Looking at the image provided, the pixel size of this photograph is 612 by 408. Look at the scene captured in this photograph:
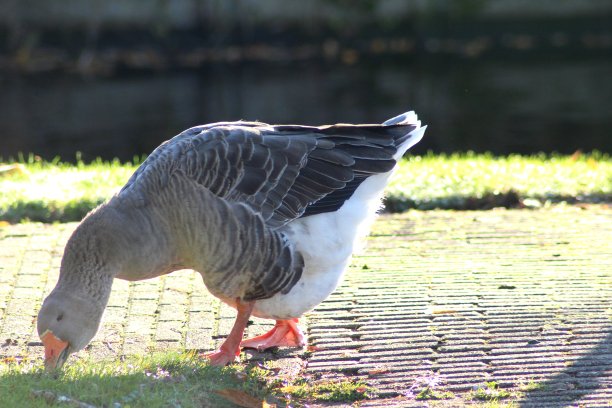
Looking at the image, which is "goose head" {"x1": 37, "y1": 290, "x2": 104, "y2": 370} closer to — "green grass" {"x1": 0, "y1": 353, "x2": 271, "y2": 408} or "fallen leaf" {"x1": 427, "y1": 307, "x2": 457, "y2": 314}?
"green grass" {"x1": 0, "y1": 353, "x2": 271, "y2": 408}

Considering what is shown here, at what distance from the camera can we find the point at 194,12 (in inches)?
862

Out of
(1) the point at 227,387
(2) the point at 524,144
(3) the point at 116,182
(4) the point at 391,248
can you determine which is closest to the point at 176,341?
(1) the point at 227,387

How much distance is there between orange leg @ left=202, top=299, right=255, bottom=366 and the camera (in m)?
5.07

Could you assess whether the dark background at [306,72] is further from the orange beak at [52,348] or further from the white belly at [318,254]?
the orange beak at [52,348]

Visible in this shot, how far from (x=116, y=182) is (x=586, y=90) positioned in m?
11.2

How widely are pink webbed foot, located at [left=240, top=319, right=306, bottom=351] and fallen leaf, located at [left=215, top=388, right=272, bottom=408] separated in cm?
74

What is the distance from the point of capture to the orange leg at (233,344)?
5.07 meters

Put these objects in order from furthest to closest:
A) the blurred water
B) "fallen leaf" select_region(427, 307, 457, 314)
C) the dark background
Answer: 1. the dark background
2. the blurred water
3. "fallen leaf" select_region(427, 307, 457, 314)

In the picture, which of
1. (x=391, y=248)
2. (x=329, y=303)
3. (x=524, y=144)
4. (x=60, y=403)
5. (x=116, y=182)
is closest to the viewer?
(x=60, y=403)

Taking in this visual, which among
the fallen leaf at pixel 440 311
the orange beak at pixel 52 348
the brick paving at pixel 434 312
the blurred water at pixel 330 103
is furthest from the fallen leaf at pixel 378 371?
the blurred water at pixel 330 103

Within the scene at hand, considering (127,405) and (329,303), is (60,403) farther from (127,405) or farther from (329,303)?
(329,303)

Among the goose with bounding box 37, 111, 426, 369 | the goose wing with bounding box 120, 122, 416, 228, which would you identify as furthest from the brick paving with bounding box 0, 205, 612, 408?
the goose wing with bounding box 120, 122, 416, 228

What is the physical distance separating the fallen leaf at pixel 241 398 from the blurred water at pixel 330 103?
8589mm

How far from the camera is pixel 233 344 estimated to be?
5113mm
